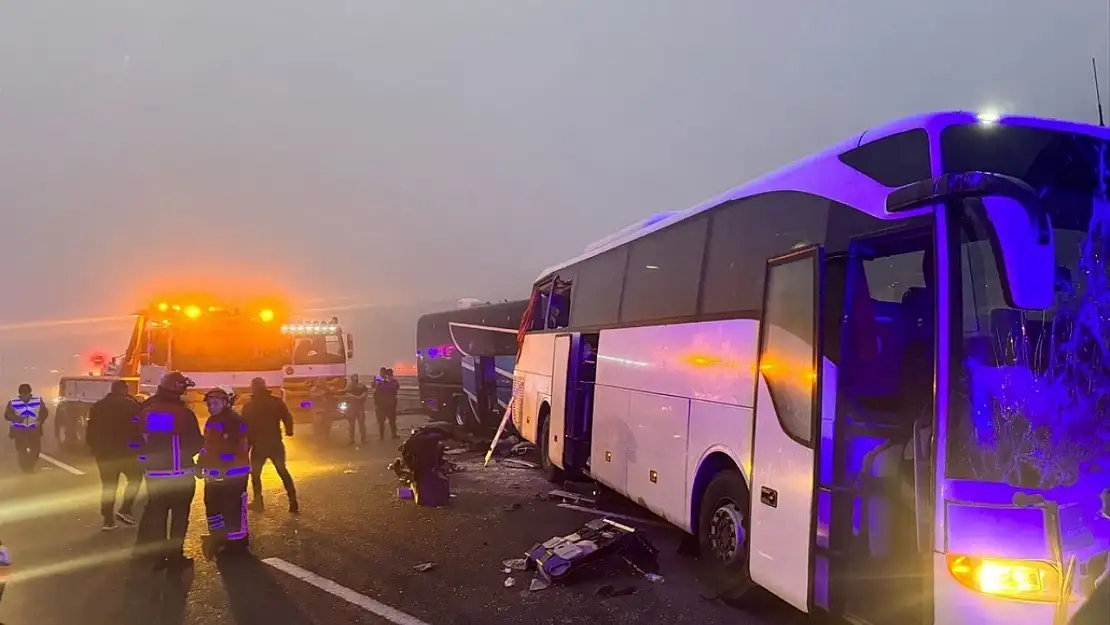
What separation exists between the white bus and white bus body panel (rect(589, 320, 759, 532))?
0.04 meters

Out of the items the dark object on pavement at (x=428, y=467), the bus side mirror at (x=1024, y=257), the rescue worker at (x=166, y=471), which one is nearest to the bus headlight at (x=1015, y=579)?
the bus side mirror at (x=1024, y=257)

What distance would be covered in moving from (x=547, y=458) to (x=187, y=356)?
890 centimetres

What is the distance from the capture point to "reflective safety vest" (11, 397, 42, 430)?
1304 cm

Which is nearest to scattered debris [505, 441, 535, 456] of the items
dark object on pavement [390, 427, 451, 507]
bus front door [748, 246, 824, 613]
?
dark object on pavement [390, 427, 451, 507]

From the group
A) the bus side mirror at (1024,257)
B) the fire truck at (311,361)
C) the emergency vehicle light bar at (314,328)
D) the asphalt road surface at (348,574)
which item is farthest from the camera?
the emergency vehicle light bar at (314,328)

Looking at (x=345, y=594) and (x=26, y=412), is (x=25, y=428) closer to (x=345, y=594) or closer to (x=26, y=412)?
(x=26, y=412)

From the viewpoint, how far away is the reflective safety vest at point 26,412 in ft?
42.8

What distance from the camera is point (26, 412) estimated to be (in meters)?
13.2

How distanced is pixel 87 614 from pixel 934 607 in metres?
6.01

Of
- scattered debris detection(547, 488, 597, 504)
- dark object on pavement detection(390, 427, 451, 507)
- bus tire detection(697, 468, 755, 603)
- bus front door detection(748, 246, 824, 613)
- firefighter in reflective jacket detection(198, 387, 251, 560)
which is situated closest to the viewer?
bus front door detection(748, 246, 824, 613)

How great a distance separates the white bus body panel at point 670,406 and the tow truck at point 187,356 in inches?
389

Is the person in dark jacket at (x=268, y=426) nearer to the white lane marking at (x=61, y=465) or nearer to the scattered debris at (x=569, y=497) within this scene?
the scattered debris at (x=569, y=497)

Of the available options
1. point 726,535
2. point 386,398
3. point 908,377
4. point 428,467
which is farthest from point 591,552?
point 386,398

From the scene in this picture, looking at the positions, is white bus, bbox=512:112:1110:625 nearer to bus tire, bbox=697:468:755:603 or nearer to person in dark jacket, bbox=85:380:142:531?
bus tire, bbox=697:468:755:603
